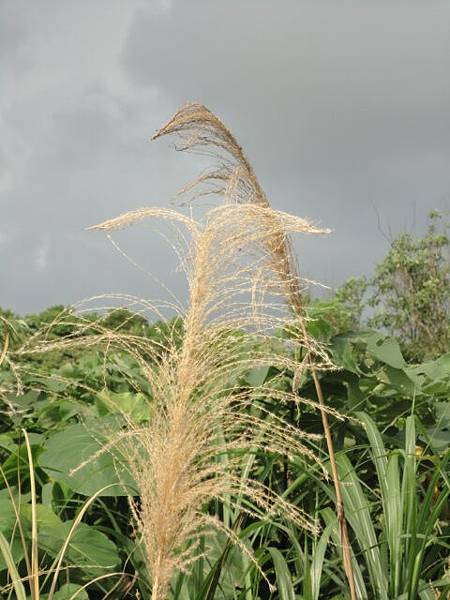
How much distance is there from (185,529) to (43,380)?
2630 millimetres

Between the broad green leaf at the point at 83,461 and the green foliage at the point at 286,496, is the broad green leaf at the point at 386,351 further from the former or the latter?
the broad green leaf at the point at 83,461

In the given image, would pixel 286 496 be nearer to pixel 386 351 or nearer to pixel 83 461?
pixel 386 351

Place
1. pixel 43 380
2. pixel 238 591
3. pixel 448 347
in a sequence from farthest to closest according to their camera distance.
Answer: pixel 448 347
pixel 43 380
pixel 238 591

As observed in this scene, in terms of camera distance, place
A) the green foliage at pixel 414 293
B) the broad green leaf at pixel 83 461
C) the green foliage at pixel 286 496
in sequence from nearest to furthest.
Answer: the green foliage at pixel 286 496
the broad green leaf at pixel 83 461
the green foliage at pixel 414 293

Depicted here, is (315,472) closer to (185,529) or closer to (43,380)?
(185,529)

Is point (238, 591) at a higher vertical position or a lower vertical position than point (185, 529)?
lower

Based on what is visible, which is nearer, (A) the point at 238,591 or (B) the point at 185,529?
(B) the point at 185,529

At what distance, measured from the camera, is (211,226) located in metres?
2.10

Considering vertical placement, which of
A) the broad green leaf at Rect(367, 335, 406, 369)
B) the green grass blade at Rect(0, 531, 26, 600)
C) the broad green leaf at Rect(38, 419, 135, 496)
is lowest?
the green grass blade at Rect(0, 531, 26, 600)

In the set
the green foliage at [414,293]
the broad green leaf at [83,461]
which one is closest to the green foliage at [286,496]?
the broad green leaf at [83,461]

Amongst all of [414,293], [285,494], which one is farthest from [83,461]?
[414,293]

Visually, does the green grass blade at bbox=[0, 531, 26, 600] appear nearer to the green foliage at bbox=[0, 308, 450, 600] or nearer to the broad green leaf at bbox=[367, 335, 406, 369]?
the green foliage at bbox=[0, 308, 450, 600]

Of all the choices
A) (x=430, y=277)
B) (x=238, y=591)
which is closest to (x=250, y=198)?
(x=238, y=591)

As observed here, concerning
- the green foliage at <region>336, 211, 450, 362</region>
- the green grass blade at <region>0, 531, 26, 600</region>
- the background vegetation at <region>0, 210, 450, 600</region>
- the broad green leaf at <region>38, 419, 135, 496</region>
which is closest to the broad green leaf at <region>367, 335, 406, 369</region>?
the background vegetation at <region>0, 210, 450, 600</region>
